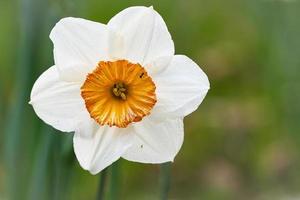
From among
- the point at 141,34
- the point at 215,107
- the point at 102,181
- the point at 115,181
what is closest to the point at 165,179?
the point at 115,181

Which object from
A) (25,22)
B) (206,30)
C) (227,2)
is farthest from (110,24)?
(227,2)

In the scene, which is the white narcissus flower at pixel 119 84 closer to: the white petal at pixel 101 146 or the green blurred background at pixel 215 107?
the white petal at pixel 101 146

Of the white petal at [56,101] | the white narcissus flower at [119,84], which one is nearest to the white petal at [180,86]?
the white narcissus flower at [119,84]

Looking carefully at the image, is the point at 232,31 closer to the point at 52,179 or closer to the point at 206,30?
the point at 206,30

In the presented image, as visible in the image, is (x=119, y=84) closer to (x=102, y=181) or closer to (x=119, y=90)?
(x=119, y=90)

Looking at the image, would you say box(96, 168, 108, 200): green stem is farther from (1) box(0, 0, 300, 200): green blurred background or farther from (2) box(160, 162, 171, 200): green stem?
(1) box(0, 0, 300, 200): green blurred background

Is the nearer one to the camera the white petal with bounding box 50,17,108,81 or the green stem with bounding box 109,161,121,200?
the white petal with bounding box 50,17,108,81

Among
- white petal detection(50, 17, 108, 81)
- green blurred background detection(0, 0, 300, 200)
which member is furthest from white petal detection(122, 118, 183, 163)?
green blurred background detection(0, 0, 300, 200)
